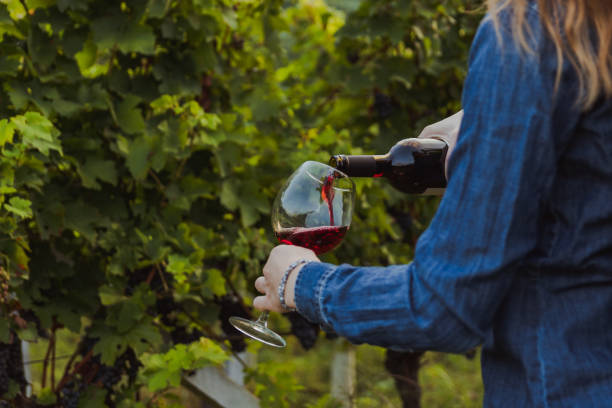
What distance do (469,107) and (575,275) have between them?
9.8 inches

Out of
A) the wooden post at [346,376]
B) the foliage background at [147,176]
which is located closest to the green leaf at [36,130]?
the foliage background at [147,176]

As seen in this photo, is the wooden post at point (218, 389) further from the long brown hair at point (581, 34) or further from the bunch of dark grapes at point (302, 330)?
the long brown hair at point (581, 34)

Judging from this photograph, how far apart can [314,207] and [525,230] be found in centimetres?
44

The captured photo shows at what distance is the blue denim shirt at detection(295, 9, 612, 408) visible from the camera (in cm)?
83

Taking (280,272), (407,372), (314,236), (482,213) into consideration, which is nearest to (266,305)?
(280,272)

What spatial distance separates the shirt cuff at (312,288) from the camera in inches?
38.5

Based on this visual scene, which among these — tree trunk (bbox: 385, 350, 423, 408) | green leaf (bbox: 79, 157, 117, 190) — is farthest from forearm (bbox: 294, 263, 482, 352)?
tree trunk (bbox: 385, 350, 423, 408)

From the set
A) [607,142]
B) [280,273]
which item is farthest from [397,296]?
[607,142]

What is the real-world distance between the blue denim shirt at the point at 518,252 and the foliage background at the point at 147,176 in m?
1.10

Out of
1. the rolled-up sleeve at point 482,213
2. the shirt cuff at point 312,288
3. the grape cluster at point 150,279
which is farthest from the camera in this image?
the grape cluster at point 150,279

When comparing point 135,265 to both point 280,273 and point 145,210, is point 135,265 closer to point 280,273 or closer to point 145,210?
point 145,210

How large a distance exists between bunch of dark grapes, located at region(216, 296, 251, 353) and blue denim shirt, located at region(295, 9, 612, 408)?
1511 mm

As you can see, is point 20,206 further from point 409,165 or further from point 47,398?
point 409,165

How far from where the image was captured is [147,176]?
→ 2326mm
